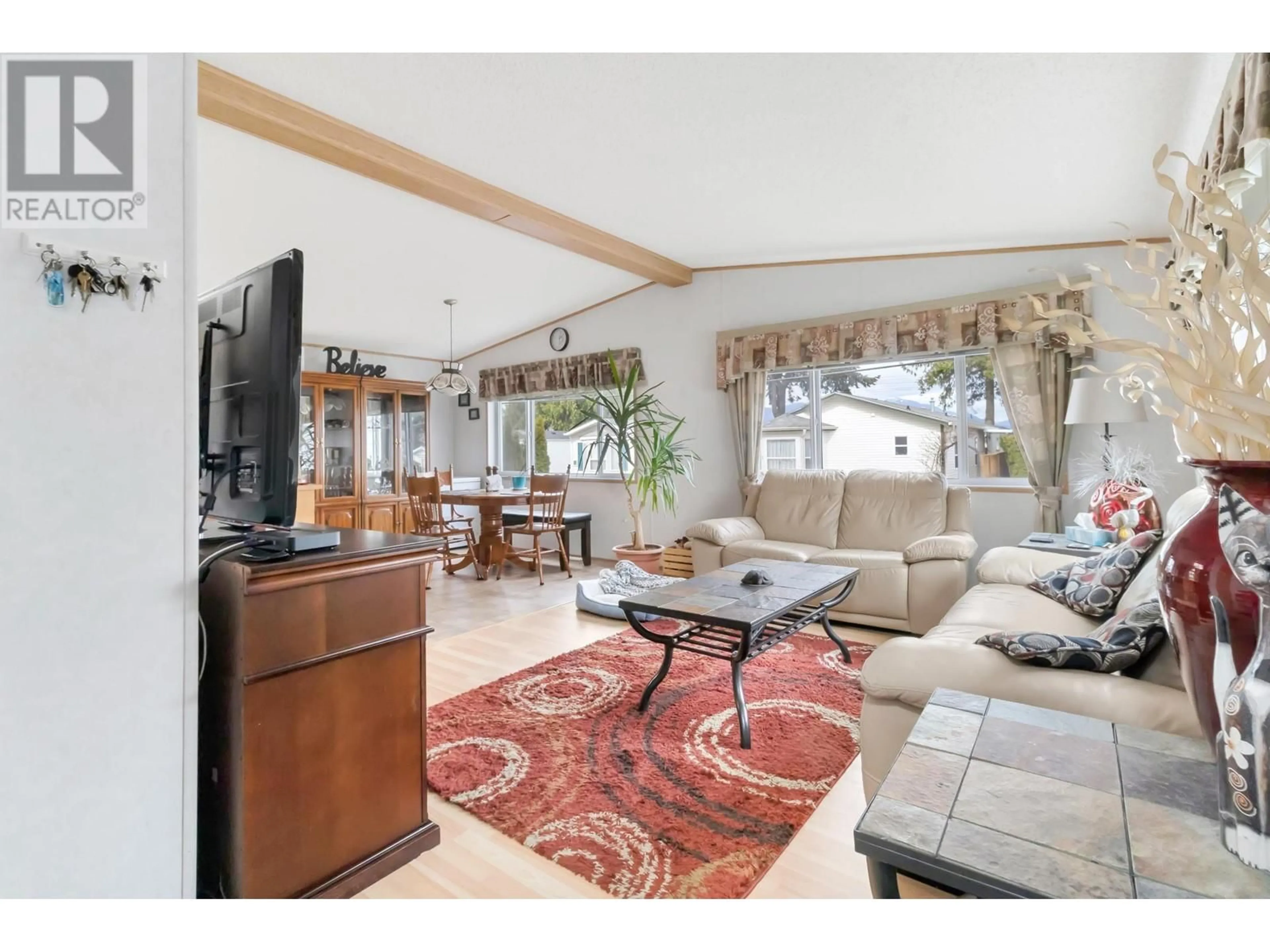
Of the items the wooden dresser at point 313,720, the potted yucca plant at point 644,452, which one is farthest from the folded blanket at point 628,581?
the wooden dresser at point 313,720

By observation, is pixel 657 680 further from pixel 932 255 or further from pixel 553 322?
pixel 553 322

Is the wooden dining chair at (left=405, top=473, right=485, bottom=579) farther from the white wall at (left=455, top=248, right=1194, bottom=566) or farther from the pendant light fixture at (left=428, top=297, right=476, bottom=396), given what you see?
the white wall at (left=455, top=248, right=1194, bottom=566)

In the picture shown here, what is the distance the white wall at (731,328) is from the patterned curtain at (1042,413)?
0.11 metres

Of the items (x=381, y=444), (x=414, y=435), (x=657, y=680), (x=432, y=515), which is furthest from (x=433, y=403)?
(x=657, y=680)

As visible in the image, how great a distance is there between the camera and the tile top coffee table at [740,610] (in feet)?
7.06

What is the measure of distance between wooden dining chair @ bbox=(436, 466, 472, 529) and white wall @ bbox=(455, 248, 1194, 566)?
0.54m

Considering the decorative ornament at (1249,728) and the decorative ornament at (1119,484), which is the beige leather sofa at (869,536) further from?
the decorative ornament at (1249,728)

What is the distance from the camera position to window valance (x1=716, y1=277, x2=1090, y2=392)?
3.66m

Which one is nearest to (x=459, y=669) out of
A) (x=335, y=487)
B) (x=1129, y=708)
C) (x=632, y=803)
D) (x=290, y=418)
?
(x=632, y=803)

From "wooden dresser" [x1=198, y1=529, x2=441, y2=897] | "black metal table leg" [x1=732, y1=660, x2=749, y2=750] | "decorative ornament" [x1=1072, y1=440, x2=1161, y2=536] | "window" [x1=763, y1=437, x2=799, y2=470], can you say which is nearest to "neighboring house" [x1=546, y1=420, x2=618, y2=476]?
"window" [x1=763, y1=437, x2=799, y2=470]

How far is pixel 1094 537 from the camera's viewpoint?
116 inches
